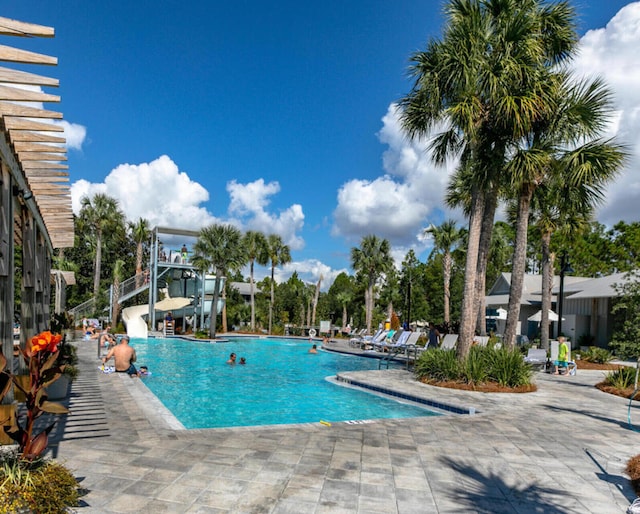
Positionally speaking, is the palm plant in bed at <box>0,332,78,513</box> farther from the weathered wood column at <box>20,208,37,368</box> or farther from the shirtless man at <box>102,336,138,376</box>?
the shirtless man at <box>102,336,138,376</box>

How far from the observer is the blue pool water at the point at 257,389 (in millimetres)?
9734

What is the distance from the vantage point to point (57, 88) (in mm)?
4273

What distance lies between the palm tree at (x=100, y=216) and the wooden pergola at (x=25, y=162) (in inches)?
1130

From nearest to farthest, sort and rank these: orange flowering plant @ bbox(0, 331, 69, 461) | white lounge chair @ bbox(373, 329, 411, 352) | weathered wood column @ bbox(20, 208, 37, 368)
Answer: orange flowering plant @ bbox(0, 331, 69, 461) < weathered wood column @ bbox(20, 208, 37, 368) < white lounge chair @ bbox(373, 329, 411, 352)

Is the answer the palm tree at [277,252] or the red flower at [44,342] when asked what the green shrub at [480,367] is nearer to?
the red flower at [44,342]

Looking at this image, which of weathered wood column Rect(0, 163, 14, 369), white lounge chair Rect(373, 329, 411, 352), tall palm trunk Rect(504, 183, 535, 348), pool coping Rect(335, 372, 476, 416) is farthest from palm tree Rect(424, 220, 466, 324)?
weathered wood column Rect(0, 163, 14, 369)

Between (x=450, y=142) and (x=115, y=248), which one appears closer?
(x=450, y=142)

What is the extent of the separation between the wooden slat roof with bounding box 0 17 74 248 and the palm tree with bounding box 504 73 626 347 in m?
10.2

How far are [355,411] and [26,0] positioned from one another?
1010 cm

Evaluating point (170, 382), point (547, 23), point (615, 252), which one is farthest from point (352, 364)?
point (615, 252)

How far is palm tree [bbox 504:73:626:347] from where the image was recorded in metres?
11.5

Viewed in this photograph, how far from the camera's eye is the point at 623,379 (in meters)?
10.9

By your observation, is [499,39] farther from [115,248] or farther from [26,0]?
[115,248]

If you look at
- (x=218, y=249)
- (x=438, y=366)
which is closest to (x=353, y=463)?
(x=438, y=366)
